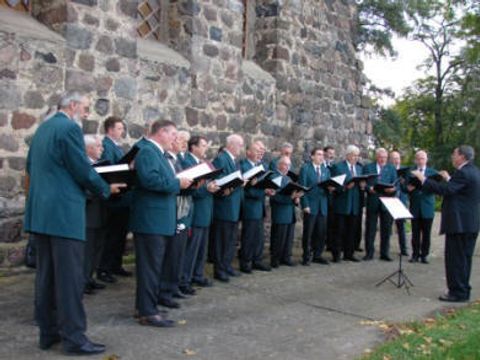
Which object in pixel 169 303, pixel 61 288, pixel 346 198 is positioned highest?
pixel 346 198

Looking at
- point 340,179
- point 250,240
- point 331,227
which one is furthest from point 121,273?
point 331,227

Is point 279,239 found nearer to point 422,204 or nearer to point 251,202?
point 251,202

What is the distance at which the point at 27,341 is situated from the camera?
5.04m

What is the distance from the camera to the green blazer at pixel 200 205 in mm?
7207

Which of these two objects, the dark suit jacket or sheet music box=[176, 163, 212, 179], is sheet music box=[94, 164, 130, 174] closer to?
sheet music box=[176, 163, 212, 179]

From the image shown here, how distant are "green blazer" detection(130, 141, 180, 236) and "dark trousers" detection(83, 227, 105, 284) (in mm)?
1072

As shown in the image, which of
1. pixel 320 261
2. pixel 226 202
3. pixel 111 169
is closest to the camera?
pixel 111 169

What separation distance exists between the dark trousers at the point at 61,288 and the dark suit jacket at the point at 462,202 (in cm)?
454

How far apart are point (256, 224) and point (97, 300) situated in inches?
111

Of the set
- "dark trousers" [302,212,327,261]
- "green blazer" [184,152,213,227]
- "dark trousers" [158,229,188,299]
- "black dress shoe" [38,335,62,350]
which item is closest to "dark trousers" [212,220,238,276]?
"green blazer" [184,152,213,227]

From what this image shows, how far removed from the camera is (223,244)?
8117 mm

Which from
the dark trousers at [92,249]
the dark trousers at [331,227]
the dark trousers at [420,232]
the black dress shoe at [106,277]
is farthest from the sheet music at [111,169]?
the dark trousers at [420,232]

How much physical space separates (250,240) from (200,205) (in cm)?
154

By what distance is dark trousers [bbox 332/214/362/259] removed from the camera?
32.9ft
